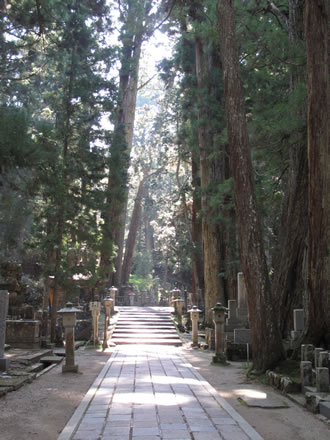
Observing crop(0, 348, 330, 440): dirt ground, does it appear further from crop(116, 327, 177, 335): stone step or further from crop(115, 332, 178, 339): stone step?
crop(116, 327, 177, 335): stone step

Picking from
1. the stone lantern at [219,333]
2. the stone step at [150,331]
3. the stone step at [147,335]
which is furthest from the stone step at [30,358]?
the stone step at [150,331]

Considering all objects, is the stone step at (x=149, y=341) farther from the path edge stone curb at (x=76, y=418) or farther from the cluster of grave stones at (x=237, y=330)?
the path edge stone curb at (x=76, y=418)

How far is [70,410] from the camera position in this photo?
229 inches

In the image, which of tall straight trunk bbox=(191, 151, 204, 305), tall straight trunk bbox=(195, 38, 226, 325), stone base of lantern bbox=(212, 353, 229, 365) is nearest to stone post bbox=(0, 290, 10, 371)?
stone base of lantern bbox=(212, 353, 229, 365)

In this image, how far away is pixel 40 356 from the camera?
1052cm

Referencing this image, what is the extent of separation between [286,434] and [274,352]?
3418mm

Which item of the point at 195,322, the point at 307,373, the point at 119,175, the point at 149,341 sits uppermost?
the point at 119,175

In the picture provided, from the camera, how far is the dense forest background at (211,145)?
8.21m

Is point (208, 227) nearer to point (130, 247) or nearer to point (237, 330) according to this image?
point (237, 330)

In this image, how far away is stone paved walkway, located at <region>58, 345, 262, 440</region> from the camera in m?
4.39

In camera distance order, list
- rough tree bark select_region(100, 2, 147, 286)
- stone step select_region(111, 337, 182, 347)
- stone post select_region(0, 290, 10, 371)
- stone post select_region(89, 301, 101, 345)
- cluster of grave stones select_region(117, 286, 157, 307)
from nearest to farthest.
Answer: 1. stone post select_region(0, 290, 10, 371)
2. stone post select_region(89, 301, 101, 345)
3. stone step select_region(111, 337, 182, 347)
4. rough tree bark select_region(100, 2, 147, 286)
5. cluster of grave stones select_region(117, 286, 157, 307)

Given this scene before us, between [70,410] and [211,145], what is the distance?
12.4 metres

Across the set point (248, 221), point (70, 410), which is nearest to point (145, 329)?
point (248, 221)

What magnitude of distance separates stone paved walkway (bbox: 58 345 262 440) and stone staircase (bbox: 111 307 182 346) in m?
7.73
